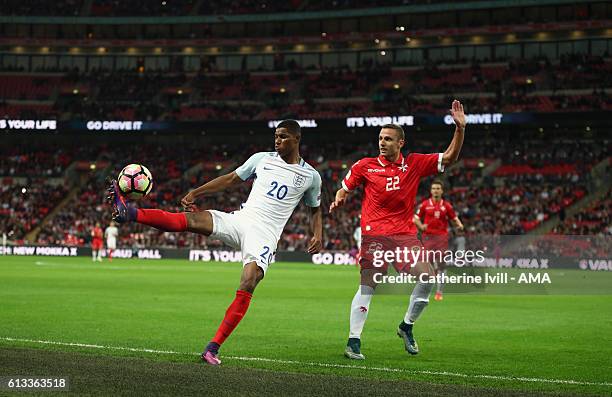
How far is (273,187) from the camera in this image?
1006 cm

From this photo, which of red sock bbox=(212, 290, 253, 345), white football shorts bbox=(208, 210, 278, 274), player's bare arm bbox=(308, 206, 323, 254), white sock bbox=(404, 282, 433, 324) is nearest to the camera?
red sock bbox=(212, 290, 253, 345)

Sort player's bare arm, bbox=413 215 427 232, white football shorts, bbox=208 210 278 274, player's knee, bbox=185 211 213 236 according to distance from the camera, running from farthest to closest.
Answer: player's bare arm, bbox=413 215 427 232 → white football shorts, bbox=208 210 278 274 → player's knee, bbox=185 211 213 236

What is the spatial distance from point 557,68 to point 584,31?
3.38m

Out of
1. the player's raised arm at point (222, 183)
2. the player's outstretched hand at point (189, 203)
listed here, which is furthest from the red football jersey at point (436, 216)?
the player's outstretched hand at point (189, 203)

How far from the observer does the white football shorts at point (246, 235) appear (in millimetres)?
9703

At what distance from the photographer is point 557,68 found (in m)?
63.9

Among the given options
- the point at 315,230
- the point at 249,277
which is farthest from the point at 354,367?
the point at 315,230

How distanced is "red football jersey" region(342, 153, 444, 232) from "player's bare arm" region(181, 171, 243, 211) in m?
1.60

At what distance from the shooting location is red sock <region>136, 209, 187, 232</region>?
29.4ft

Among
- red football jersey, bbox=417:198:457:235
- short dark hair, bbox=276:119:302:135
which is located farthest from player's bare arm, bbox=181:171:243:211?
red football jersey, bbox=417:198:457:235

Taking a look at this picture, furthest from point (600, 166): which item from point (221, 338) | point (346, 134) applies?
point (221, 338)

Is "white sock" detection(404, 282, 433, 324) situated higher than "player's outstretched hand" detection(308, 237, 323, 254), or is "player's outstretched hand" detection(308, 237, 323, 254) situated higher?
"player's outstretched hand" detection(308, 237, 323, 254)

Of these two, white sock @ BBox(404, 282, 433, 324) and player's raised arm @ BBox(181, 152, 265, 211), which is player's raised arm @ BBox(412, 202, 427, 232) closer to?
white sock @ BBox(404, 282, 433, 324)

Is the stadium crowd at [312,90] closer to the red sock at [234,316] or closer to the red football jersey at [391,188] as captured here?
the red football jersey at [391,188]
